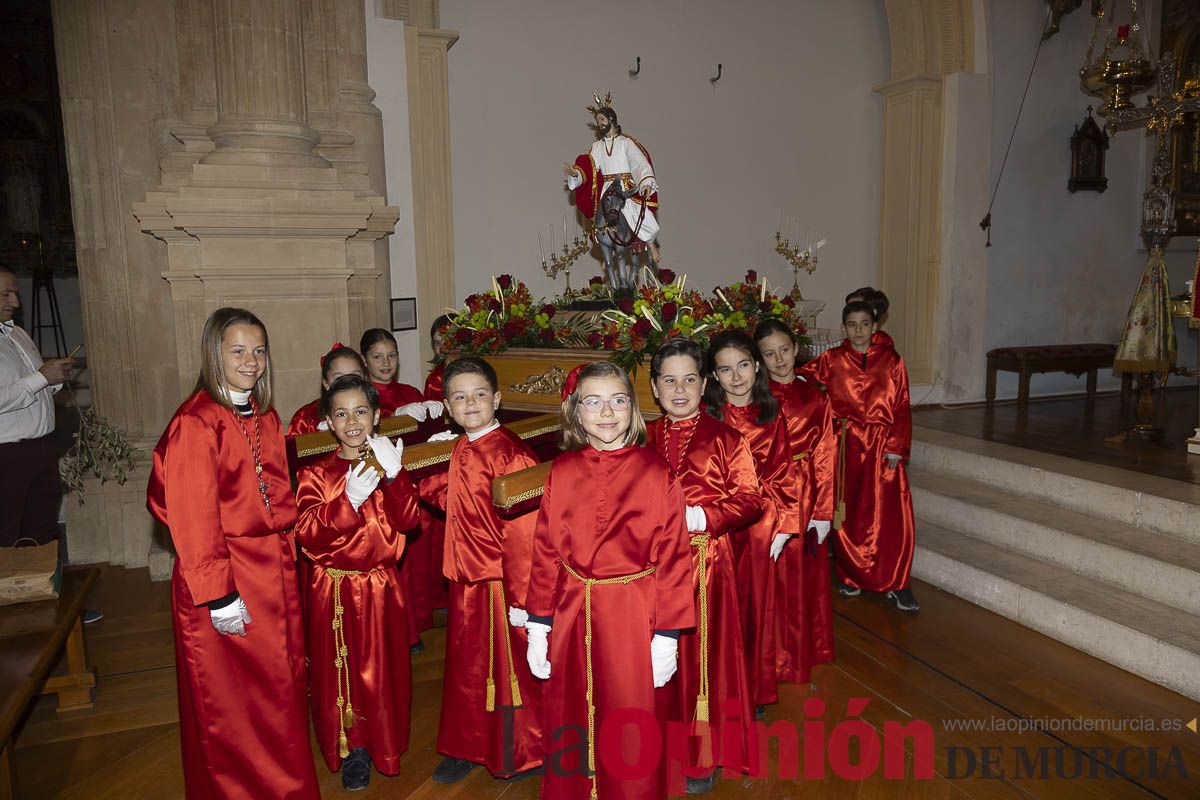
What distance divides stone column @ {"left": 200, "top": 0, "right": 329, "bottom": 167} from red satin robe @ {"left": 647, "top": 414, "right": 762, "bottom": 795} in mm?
3780

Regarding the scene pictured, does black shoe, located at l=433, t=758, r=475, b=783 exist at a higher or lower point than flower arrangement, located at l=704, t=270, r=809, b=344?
lower

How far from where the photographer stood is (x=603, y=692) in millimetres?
2697

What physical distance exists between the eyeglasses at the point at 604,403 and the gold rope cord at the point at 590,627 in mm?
556

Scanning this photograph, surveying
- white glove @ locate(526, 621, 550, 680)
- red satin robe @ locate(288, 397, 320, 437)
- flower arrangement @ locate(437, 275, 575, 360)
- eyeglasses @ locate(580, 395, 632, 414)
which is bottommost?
white glove @ locate(526, 621, 550, 680)

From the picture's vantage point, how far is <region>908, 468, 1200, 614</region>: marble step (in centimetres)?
451

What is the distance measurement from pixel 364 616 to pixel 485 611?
1.61ft

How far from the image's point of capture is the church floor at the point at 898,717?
324 cm

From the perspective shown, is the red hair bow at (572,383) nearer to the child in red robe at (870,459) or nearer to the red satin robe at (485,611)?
the red satin robe at (485,611)

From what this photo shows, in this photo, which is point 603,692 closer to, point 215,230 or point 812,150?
point 215,230

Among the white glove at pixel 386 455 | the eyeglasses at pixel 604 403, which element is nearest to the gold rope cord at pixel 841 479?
the eyeglasses at pixel 604 403

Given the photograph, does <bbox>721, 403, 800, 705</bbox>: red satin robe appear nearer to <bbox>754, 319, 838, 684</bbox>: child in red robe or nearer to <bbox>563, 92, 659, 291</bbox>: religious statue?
<bbox>754, 319, 838, 684</bbox>: child in red robe

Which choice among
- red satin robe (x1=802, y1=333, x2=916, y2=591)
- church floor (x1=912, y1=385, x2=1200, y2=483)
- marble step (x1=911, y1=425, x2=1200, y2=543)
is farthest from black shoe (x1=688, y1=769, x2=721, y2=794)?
church floor (x1=912, y1=385, x2=1200, y2=483)

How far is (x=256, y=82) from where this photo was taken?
213 inches

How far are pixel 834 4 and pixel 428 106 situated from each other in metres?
5.24
